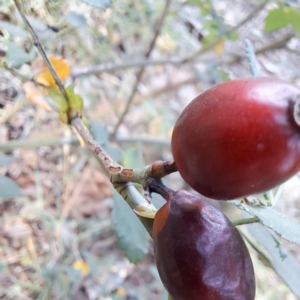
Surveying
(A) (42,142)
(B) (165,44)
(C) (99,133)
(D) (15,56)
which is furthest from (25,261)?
(B) (165,44)

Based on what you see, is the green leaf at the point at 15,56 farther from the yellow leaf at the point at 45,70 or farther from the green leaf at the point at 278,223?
the green leaf at the point at 278,223

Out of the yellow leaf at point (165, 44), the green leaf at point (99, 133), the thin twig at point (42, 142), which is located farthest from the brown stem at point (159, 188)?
the yellow leaf at point (165, 44)

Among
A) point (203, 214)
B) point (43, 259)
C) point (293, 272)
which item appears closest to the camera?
point (203, 214)

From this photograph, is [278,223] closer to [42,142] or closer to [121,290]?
[42,142]

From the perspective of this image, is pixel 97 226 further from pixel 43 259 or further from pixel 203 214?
pixel 203 214

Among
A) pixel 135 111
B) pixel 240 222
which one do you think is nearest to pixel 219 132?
pixel 240 222

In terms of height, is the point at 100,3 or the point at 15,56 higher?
the point at 100,3
